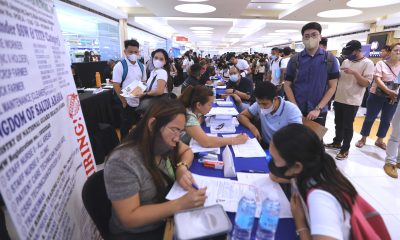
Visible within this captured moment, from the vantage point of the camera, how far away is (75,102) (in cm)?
146

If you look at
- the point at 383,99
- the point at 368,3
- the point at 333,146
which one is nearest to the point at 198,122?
the point at 333,146

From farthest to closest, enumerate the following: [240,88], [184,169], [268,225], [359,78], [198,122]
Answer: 1. [240,88]
2. [359,78]
3. [198,122]
4. [184,169]
5. [268,225]

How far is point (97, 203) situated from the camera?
103cm

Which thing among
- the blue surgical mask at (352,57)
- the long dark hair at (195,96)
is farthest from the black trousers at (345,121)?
the long dark hair at (195,96)

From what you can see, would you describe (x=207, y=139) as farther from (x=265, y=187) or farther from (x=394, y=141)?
(x=394, y=141)

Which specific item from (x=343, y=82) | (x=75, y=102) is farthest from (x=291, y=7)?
(x=75, y=102)

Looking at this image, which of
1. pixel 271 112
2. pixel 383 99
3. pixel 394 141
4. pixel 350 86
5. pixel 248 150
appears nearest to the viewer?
pixel 248 150

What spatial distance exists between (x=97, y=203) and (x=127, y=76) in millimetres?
2220

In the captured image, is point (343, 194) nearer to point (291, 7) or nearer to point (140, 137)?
point (140, 137)

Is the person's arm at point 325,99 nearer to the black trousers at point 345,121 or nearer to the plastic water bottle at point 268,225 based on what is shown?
the black trousers at point 345,121

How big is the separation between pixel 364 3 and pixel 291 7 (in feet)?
6.35

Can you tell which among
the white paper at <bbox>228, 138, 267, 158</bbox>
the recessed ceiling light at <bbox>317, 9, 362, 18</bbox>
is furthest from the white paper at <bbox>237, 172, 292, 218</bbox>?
the recessed ceiling light at <bbox>317, 9, 362, 18</bbox>

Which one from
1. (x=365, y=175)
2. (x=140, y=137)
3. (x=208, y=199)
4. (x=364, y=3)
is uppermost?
(x=364, y=3)

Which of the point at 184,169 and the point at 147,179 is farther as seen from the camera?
the point at 184,169
